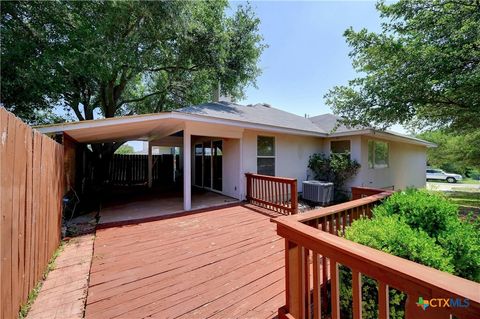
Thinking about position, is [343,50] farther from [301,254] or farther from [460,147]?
[460,147]

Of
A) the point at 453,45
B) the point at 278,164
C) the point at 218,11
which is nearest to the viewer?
the point at 453,45

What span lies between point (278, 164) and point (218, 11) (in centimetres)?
733

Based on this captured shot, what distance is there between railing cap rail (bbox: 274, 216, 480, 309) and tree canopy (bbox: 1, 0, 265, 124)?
30.0ft

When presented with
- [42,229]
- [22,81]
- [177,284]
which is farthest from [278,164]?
[22,81]

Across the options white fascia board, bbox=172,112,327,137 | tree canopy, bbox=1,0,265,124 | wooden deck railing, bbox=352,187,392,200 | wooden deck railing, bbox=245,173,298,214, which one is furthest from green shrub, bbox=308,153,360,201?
tree canopy, bbox=1,0,265,124

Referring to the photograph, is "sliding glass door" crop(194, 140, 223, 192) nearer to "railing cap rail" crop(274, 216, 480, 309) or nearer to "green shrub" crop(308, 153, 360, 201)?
"green shrub" crop(308, 153, 360, 201)

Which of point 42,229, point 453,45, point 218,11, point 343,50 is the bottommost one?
point 42,229

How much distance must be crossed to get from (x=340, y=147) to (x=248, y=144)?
459cm

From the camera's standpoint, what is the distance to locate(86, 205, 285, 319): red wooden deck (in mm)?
2260

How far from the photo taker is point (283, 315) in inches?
78.2

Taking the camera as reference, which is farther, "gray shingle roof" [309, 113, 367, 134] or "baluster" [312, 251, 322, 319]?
"gray shingle roof" [309, 113, 367, 134]

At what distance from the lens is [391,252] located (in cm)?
184

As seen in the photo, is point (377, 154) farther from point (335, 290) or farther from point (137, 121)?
point (335, 290)

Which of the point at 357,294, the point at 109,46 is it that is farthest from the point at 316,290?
the point at 109,46
